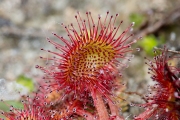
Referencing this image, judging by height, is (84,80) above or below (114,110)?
above

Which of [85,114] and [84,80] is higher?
[84,80]

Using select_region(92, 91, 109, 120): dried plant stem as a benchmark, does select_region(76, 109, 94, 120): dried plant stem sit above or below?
below

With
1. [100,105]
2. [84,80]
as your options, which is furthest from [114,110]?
[84,80]

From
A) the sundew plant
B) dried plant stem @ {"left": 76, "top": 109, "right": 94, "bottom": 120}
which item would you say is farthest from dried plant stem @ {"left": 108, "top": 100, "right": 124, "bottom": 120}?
dried plant stem @ {"left": 76, "top": 109, "right": 94, "bottom": 120}

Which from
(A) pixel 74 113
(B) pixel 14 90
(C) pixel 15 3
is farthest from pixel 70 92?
(C) pixel 15 3

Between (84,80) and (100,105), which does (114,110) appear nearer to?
(100,105)

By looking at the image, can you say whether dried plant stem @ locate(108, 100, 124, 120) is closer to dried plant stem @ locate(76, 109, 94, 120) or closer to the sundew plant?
the sundew plant

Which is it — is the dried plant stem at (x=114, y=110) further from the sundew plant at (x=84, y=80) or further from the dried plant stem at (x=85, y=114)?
the dried plant stem at (x=85, y=114)

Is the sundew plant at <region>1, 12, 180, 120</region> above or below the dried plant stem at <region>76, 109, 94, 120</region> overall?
above

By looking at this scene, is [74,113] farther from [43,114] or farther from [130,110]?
[130,110]

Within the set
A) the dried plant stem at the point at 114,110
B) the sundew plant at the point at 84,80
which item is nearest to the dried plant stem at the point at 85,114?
the sundew plant at the point at 84,80
